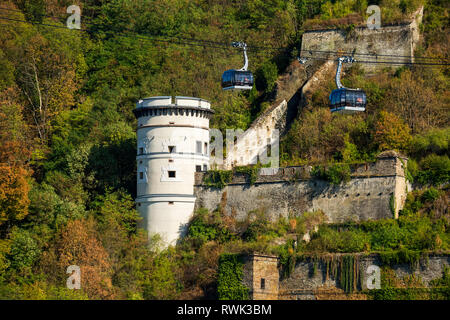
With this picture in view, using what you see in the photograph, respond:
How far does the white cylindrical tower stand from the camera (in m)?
59.7

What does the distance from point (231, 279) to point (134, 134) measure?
15860mm

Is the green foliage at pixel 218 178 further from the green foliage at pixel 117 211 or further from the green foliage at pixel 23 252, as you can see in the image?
the green foliage at pixel 23 252

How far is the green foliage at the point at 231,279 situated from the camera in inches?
2089

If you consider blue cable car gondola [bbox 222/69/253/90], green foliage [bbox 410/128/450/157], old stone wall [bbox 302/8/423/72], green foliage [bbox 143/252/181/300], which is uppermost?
old stone wall [bbox 302/8/423/72]

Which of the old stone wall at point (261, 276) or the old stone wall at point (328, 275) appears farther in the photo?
the old stone wall at point (261, 276)

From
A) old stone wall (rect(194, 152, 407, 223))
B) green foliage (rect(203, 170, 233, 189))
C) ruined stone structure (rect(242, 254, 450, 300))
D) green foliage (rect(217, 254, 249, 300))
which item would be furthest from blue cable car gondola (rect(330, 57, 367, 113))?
green foliage (rect(217, 254, 249, 300))

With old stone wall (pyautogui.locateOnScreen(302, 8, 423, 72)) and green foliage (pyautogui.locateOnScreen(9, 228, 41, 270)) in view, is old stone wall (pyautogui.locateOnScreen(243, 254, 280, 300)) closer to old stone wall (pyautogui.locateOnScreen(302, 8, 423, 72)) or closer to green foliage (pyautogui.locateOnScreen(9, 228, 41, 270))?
green foliage (pyautogui.locateOnScreen(9, 228, 41, 270))

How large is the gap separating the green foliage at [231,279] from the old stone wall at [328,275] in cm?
228

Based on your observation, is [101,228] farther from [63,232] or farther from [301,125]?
[301,125]

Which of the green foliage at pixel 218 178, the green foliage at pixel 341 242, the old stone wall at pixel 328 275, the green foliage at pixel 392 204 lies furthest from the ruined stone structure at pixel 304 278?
the green foliage at pixel 218 178

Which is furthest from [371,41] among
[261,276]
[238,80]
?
[261,276]

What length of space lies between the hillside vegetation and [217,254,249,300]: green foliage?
46.3 inches

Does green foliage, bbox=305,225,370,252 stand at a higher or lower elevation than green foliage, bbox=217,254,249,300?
higher

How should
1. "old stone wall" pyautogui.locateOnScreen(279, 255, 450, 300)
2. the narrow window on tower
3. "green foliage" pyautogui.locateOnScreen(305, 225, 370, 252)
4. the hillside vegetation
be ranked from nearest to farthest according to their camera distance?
"old stone wall" pyautogui.locateOnScreen(279, 255, 450, 300)
"green foliage" pyautogui.locateOnScreen(305, 225, 370, 252)
the hillside vegetation
the narrow window on tower
